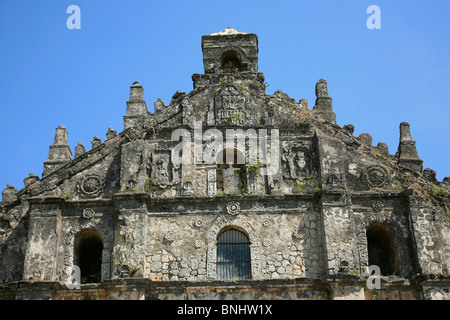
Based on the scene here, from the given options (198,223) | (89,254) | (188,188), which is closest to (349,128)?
(188,188)

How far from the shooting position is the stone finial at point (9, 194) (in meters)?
23.4

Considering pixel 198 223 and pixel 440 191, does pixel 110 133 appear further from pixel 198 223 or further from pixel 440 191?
pixel 440 191

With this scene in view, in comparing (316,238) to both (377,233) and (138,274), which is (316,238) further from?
(138,274)

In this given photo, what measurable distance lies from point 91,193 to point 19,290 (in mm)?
4006

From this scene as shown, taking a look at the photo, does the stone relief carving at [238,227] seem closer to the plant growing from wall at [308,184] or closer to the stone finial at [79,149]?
the plant growing from wall at [308,184]

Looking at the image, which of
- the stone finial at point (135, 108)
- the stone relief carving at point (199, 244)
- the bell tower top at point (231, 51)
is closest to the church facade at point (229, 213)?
the stone relief carving at point (199, 244)

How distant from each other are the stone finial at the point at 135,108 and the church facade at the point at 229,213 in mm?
408

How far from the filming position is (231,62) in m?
28.3

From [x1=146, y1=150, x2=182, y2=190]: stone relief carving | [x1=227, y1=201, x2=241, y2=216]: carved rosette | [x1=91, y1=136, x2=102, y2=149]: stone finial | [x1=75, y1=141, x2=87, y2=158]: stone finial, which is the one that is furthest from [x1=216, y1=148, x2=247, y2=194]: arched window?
[x1=75, y1=141, x2=87, y2=158]: stone finial

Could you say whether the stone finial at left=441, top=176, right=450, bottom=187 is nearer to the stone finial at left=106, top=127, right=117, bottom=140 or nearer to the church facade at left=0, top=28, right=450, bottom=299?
the church facade at left=0, top=28, right=450, bottom=299

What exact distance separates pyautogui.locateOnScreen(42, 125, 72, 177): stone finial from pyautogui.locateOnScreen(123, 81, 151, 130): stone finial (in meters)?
2.28

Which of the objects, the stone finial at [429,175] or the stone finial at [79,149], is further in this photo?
the stone finial at [79,149]

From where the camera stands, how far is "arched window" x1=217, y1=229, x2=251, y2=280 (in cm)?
2175
